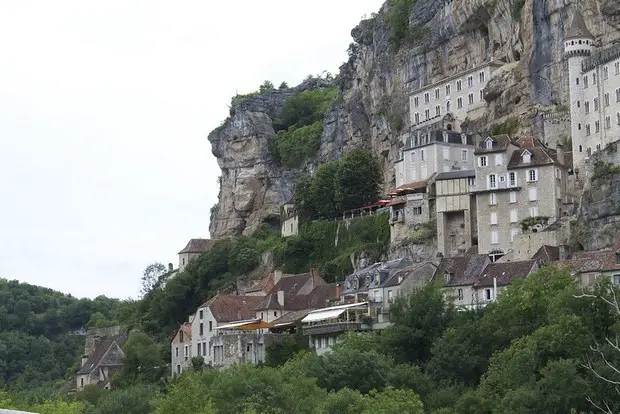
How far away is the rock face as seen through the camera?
93.4 m

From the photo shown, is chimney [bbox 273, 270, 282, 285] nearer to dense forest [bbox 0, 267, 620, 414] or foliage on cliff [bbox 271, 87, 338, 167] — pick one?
dense forest [bbox 0, 267, 620, 414]

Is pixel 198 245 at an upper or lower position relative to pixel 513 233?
upper

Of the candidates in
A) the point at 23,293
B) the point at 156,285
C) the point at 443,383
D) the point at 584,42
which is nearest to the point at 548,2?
the point at 584,42

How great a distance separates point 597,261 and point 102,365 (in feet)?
137

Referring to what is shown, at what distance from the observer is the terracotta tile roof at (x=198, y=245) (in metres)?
123

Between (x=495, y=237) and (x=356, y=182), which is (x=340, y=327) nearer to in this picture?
(x=495, y=237)

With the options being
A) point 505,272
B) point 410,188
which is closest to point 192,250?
point 410,188

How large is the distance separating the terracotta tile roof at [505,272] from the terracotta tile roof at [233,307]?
18854mm

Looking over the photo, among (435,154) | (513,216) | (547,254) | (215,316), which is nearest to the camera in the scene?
(547,254)

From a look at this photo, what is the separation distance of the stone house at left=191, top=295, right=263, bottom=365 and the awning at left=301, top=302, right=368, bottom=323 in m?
7.50

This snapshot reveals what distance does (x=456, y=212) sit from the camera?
91438 mm

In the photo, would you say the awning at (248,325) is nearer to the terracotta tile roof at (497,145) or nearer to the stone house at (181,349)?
the stone house at (181,349)

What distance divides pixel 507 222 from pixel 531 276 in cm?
1254

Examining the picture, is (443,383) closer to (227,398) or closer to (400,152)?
(227,398)
